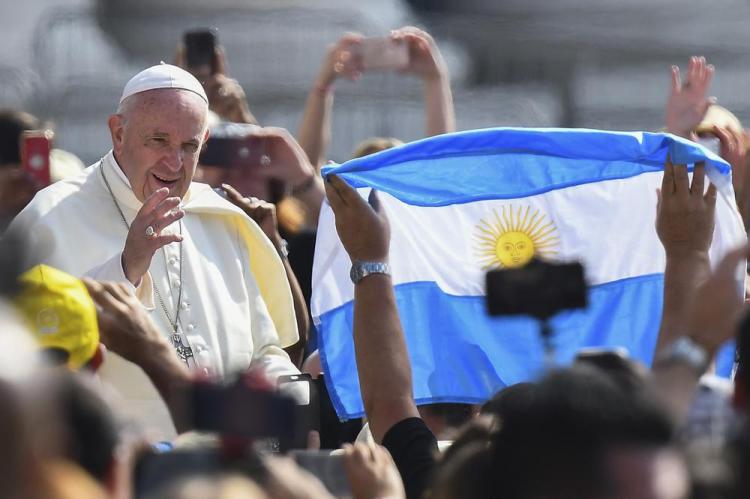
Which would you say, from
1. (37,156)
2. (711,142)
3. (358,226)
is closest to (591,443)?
(358,226)

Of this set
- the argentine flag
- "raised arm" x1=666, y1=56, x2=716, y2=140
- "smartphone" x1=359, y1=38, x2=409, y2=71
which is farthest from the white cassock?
"raised arm" x1=666, y1=56, x2=716, y2=140

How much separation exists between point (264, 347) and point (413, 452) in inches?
76.5

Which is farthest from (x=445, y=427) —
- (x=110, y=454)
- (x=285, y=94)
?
(x=285, y=94)

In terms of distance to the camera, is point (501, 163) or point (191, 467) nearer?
point (191, 467)

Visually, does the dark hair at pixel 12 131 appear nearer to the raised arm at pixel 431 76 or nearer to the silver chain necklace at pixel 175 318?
the silver chain necklace at pixel 175 318

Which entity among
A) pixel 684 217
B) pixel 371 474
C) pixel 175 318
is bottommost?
pixel 175 318

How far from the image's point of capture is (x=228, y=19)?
446 inches

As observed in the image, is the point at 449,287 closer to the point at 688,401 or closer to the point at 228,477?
the point at 688,401

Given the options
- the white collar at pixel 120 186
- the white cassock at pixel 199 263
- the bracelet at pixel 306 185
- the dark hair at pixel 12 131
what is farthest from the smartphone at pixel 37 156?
the bracelet at pixel 306 185

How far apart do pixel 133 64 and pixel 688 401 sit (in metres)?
7.41

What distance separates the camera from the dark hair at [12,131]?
716cm

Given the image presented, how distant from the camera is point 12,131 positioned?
286 inches

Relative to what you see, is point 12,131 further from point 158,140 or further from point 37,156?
point 158,140

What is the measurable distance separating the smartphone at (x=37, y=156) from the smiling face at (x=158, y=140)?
63 centimetres
